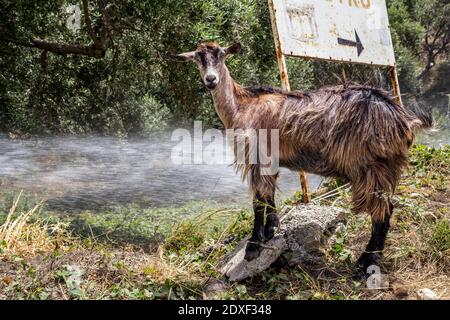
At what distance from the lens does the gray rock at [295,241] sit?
498 cm

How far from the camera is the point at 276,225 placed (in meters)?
5.32

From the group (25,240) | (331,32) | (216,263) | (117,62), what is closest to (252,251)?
(216,263)

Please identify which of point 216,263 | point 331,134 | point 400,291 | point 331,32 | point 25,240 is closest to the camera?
point 400,291

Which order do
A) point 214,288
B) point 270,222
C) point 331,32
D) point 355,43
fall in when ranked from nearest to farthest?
point 214,288 → point 270,222 → point 331,32 → point 355,43

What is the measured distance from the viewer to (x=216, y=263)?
215 inches

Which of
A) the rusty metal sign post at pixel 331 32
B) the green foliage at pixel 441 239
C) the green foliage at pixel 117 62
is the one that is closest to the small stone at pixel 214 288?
the rusty metal sign post at pixel 331 32

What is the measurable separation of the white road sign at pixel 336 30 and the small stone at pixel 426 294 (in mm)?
2734

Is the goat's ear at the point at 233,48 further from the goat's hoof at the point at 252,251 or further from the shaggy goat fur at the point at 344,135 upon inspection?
the goat's hoof at the point at 252,251

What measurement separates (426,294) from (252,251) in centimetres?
142

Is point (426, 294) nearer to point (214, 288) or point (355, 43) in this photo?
point (214, 288)

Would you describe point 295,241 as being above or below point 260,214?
below

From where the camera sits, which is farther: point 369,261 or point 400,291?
point 369,261

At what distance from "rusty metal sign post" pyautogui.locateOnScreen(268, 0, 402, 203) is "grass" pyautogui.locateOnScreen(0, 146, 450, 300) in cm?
98

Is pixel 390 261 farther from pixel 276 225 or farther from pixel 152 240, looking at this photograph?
pixel 152 240
